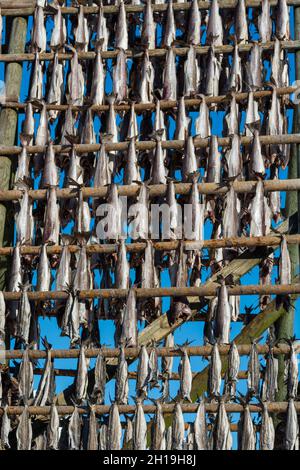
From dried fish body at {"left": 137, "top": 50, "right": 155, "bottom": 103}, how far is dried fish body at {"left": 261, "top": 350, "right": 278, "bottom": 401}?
2.98m

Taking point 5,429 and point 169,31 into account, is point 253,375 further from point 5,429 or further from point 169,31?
point 169,31

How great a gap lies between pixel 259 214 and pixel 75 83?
2442 millimetres

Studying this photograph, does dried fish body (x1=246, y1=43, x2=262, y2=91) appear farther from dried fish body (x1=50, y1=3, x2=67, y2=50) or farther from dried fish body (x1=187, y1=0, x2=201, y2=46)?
dried fish body (x1=50, y1=3, x2=67, y2=50)

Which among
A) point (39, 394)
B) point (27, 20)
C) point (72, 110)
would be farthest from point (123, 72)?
point (39, 394)

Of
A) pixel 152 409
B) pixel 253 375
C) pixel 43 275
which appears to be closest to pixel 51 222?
pixel 43 275

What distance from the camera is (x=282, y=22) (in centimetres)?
1147

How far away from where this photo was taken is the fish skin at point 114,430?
988 centimetres

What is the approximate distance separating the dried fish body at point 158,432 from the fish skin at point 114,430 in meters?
0.30

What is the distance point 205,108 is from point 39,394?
3148 mm

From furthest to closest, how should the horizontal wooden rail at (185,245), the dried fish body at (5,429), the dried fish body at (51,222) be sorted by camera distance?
1. the dried fish body at (51,222)
2. the horizontal wooden rail at (185,245)
3. the dried fish body at (5,429)

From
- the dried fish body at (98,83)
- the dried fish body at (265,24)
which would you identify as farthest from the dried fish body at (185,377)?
the dried fish body at (265,24)

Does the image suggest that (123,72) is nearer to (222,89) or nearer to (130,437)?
(222,89)

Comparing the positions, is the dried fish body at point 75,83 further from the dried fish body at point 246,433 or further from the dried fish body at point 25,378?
the dried fish body at point 246,433

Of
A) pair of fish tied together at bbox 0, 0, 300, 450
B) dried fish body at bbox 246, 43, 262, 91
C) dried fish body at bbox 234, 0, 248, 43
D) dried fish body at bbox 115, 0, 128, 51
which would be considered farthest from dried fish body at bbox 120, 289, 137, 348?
dried fish body at bbox 234, 0, 248, 43
